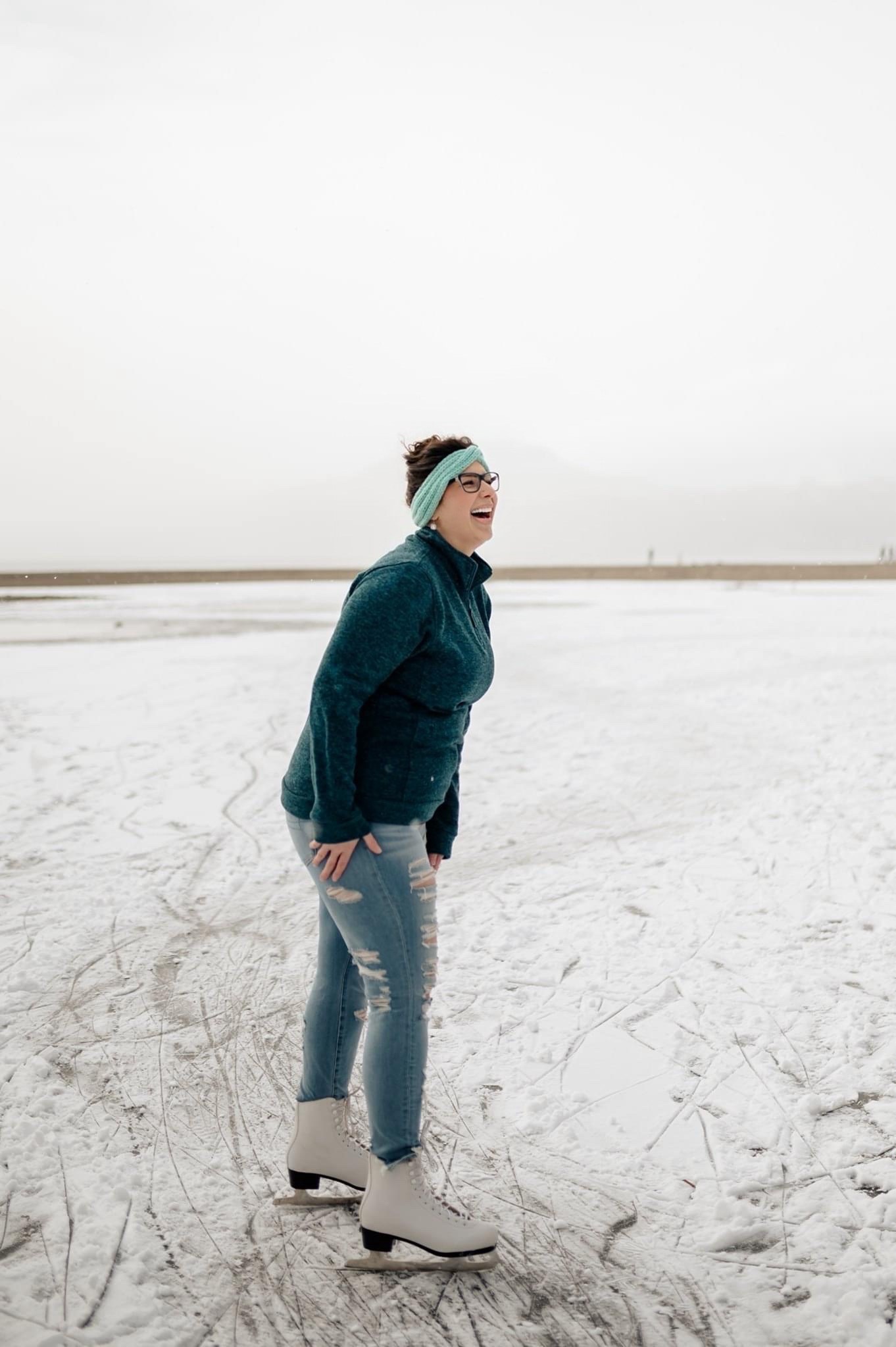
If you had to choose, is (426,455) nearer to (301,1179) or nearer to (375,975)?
(375,975)

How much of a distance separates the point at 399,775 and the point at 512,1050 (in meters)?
1.73

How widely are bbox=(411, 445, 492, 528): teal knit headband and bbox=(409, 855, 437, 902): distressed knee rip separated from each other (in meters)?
0.80

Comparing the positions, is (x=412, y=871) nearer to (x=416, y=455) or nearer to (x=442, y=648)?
(x=442, y=648)

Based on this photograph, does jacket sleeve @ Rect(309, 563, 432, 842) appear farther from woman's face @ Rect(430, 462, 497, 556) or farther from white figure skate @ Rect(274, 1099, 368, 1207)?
white figure skate @ Rect(274, 1099, 368, 1207)

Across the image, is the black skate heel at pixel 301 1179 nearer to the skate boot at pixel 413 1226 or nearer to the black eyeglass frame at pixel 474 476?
the skate boot at pixel 413 1226

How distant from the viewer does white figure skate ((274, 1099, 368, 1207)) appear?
8.34 ft

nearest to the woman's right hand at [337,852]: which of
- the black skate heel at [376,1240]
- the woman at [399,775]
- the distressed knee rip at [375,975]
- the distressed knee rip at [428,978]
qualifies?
the woman at [399,775]

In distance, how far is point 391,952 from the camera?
220 centimetres

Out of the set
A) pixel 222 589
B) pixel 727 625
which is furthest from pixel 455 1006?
pixel 222 589

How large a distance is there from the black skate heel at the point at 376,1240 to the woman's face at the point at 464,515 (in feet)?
5.49

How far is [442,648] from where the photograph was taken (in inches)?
83.3

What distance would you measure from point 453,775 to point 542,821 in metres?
3.90

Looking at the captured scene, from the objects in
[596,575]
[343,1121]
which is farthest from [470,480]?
[596,575]

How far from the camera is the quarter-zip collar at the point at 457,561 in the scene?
2.22 meters
